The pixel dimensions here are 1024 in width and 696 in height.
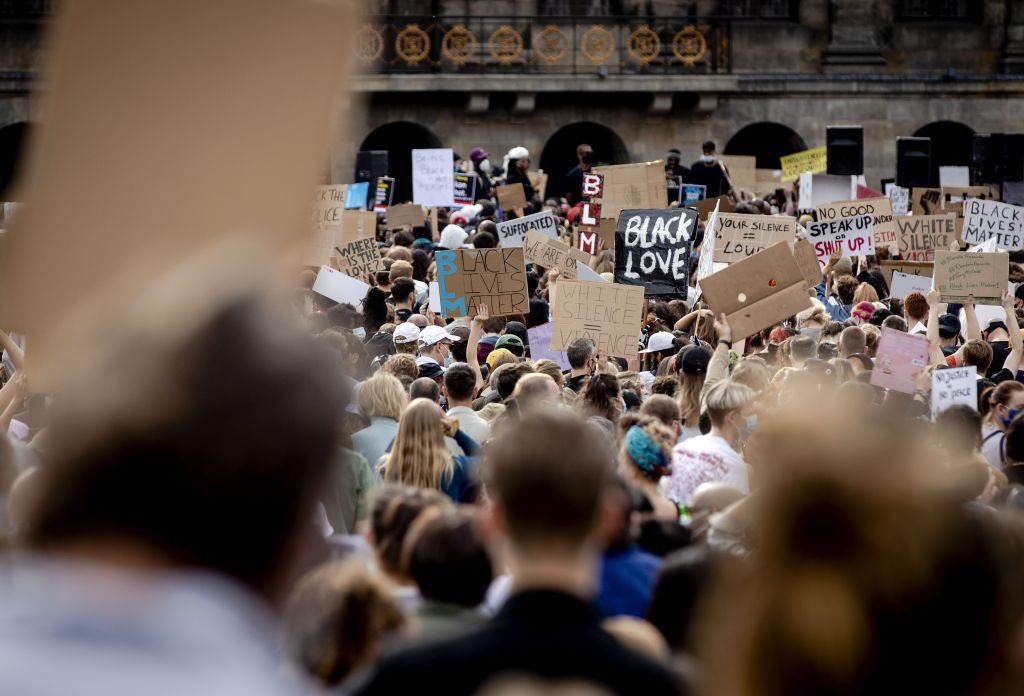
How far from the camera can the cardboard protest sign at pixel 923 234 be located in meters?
13.9

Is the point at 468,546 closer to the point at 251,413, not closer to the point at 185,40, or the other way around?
the point at 185,40

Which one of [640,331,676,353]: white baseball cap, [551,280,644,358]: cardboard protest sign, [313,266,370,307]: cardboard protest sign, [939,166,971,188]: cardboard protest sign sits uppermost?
[939,166,971,188]: cardboard protest sign

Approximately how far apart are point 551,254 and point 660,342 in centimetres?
219

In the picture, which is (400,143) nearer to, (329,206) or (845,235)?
(329,206)

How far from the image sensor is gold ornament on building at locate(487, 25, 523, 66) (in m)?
27.8

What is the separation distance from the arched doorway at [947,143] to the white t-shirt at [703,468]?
1937 centimetres

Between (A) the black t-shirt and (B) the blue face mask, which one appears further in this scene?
(A) the black t-shirt

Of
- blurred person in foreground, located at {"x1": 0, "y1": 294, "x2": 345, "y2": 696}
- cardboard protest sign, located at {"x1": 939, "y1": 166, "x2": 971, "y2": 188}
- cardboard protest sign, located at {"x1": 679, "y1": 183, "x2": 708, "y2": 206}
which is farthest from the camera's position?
cardboard protest sign, located at {"x1": 939, "y1": 166, "x2": 971, "y2": 188}

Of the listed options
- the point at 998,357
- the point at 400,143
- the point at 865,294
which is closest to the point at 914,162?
the point at 865,294

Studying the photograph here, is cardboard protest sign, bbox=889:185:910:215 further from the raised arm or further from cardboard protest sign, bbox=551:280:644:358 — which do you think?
cardboard protest sign, bbox=551:280:644:358

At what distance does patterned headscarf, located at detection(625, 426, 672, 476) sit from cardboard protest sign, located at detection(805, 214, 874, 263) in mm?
8830

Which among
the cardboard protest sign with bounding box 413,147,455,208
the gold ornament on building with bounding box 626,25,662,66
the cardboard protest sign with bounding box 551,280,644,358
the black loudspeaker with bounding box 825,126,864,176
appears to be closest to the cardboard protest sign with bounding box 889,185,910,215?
the black loudspeaker with bounding box 825,126,864,176

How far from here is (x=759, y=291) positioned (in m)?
8.79

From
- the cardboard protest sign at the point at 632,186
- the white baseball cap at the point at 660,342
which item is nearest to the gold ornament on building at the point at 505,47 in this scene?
the cardboard protest sign at the point at 632,186
